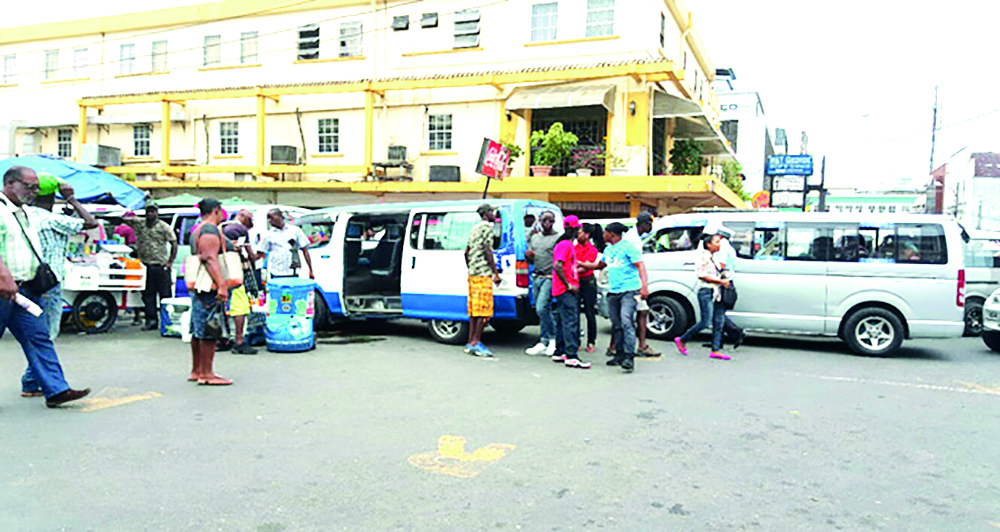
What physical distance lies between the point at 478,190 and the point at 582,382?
1429 centimetres

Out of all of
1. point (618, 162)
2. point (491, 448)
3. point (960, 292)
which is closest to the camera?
point (491, 448)

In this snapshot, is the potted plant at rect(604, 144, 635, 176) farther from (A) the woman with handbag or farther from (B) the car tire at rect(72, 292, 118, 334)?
(B) the car tire at rect(72, 292, 118, 334)

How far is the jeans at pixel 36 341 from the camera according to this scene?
18.0 ft

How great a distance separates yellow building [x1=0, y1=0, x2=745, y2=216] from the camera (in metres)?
20.0

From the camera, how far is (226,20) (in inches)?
968

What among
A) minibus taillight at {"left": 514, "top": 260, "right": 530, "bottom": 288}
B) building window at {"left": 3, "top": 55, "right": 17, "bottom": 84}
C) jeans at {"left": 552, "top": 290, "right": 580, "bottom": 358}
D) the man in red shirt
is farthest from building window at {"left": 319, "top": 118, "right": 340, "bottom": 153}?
jeans at {"left": 552, "top": 290, "right": 580, "bottom": 358}

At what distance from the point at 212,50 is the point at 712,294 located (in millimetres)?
21243

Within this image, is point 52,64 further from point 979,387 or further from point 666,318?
point 979,387

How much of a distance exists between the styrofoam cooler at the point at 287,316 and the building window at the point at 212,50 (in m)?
18.9

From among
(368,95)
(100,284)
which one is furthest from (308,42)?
(100,284)

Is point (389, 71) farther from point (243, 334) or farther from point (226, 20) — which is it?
point (243, 334)

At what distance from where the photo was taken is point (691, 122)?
22.1m

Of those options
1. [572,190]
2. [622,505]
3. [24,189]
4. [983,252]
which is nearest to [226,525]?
[622,505]

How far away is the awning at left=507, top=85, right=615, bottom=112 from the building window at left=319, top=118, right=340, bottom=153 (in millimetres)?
6078
